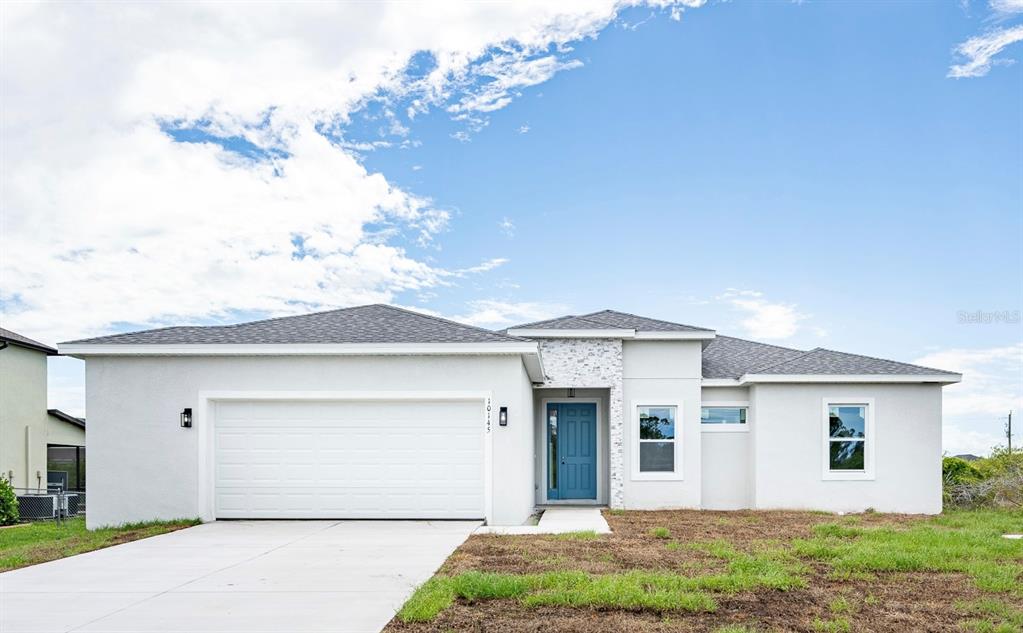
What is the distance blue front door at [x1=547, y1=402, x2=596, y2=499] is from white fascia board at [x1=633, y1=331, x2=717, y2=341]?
7.14 ft

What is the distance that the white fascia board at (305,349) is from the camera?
44.2ft

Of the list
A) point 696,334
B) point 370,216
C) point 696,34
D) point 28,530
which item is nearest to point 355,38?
point 370,216

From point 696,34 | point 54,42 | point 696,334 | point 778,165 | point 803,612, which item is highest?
point 696,34

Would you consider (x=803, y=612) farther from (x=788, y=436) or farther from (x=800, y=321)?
(x=800, y=321)

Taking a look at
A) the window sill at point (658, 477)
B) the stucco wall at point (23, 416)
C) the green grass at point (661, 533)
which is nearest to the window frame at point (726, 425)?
the window sill at point (658, 477)

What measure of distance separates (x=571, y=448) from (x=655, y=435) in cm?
204

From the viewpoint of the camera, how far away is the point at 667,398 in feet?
58.5

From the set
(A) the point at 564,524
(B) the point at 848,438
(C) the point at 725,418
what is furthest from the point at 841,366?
(A) the point at 564,524

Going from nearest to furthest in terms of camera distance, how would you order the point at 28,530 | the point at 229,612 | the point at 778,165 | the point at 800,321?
the point at 229,612 → the point at 28,530 → the point at 778,165 → the point at 800,321

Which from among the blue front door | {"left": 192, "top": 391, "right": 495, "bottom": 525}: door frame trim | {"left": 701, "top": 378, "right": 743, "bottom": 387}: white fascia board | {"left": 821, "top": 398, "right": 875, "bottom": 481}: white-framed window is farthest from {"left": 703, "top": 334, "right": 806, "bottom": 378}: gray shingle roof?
{"left": 192, "top": 391, "right": 495, "bottom": 525}: door frame trim

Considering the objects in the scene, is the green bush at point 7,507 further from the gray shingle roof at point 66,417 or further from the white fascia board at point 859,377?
the white fascia board at point 859,377

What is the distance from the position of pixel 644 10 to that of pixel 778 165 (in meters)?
4.67

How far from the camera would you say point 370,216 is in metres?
18.9

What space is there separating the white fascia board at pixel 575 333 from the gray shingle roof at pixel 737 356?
235 centimetres
